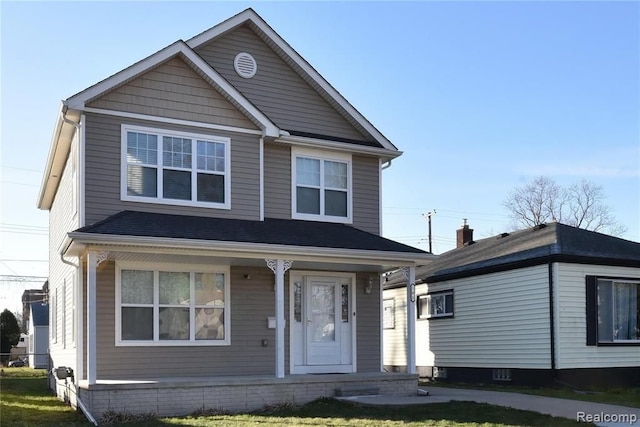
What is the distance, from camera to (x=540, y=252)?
16.9m

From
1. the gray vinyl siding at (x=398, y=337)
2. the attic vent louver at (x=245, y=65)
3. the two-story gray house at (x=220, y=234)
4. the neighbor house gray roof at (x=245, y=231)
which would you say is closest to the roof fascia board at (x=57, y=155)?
the two-story gray house at (x=220, y=234)

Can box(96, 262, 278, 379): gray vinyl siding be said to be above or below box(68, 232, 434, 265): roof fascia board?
below

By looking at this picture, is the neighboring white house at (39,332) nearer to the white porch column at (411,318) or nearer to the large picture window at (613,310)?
the white porch column at (411,318)

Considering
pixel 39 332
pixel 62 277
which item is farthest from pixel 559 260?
pixel 39 332

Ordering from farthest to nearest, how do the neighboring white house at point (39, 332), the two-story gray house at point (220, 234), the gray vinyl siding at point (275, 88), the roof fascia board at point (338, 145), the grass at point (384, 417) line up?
Result: the neighboring white house at point (39, 332) → the gray vinyl siding at point (275, 88) → the roof fascia board at point (338, 145) → the two-story gray house at point (220, 234) → the grass at point (384, 417)

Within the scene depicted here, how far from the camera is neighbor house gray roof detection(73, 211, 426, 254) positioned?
1266 cm

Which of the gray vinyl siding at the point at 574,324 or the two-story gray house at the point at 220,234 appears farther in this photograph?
the gray vinyl siding at the point at 574,324

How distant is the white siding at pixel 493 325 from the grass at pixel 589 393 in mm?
700

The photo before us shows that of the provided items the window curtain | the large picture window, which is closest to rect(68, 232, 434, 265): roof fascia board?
the large picture window

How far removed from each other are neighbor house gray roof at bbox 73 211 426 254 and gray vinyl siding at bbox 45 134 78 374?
1711 millimetres

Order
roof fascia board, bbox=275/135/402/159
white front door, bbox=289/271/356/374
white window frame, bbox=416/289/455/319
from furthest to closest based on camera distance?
white window frame, bbox=416/289/455/319, roof fascia board, bbox=275/135/402/159, white front door, bbox=289/271/356/374

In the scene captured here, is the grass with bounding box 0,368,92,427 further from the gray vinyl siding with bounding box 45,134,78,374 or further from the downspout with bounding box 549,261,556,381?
the downspout with bounding box 549,261,556,381

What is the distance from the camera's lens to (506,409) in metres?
12.0

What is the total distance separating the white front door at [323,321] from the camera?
50.8ft
